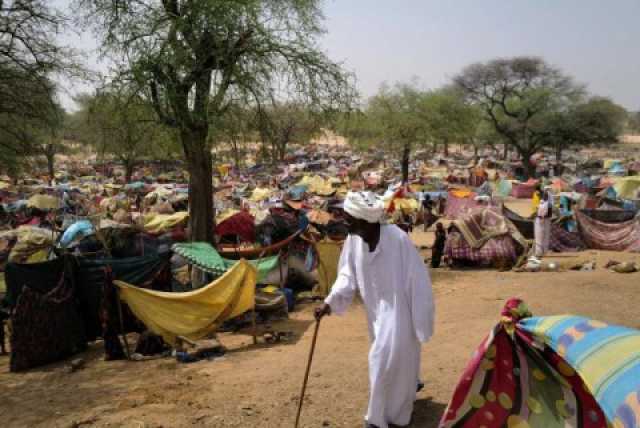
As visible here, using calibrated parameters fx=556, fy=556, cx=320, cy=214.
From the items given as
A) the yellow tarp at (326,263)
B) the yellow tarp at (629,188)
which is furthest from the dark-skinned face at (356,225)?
the yellow tarp at (629,188)

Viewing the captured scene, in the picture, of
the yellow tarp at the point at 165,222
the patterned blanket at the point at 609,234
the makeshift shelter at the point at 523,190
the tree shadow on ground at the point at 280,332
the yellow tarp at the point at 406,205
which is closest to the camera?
the tree shadow on ground at the point at 280,332

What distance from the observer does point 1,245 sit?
42.1ft

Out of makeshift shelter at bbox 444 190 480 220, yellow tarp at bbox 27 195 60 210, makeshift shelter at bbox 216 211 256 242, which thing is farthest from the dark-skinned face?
yellow tarp at bbox 27 195 60 210

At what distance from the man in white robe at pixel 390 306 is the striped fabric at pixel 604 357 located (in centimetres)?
75

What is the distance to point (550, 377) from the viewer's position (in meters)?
2.80

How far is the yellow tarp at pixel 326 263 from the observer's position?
9641mm

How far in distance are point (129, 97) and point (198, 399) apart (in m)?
5.53

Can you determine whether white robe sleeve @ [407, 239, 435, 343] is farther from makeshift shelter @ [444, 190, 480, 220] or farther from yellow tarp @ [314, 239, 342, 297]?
makeshift shelter @ [444, 190, 480, 220]

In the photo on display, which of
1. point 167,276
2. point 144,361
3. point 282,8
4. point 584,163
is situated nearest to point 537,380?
point 144,361

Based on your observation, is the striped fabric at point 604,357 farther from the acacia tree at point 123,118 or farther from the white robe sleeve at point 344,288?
the acacia tree at point 123,118

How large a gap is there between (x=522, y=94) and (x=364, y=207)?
39.8 meters

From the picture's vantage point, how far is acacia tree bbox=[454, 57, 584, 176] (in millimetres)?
38312

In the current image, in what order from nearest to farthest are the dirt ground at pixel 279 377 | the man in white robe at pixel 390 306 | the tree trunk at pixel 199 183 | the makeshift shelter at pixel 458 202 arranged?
the man in white robe at pixel 390 306
the dirt ground at pixel 279 377
the tree trunk at pixel 199 183
the makeshift shelter at pixel 458 202

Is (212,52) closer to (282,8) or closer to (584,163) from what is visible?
(282,8)
